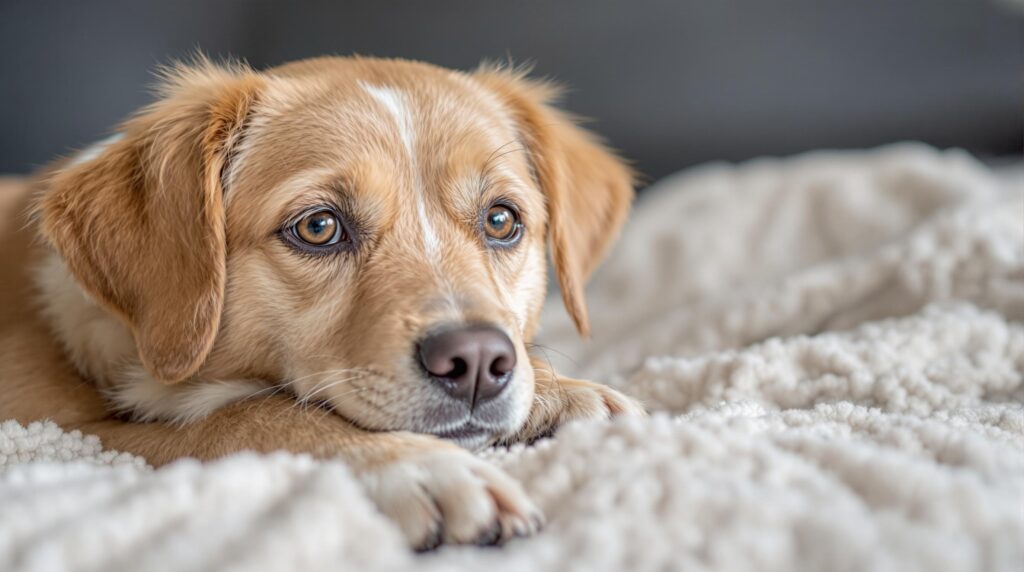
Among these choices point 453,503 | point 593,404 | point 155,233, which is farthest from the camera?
point 155,233

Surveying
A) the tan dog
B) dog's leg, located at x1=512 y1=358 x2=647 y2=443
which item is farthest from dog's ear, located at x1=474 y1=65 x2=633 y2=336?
dog's leg, located at x1=512 y1=358 x2=647 y2=443

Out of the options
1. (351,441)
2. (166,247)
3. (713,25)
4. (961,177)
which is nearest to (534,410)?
(351,441)

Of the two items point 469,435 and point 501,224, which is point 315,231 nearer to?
point 501,224

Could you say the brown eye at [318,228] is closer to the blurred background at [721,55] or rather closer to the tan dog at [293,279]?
the tan dog at [293,279]

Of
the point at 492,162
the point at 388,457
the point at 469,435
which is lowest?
the point at 469,435

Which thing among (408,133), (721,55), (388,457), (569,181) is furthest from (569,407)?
(721,55)

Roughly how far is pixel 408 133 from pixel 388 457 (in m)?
0.83

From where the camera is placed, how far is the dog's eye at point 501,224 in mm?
1997

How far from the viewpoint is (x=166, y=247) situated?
A: 176cm

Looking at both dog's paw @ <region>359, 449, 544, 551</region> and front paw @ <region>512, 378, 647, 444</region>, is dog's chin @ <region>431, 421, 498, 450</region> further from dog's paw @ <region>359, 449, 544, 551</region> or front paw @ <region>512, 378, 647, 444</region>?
dog's paw @ <region>359, 449, 544, 551</region>

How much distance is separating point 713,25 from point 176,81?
3.43m

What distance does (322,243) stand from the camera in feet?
5.95

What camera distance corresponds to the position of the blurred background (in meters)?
4.58

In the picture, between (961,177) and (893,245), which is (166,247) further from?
(961,177)
